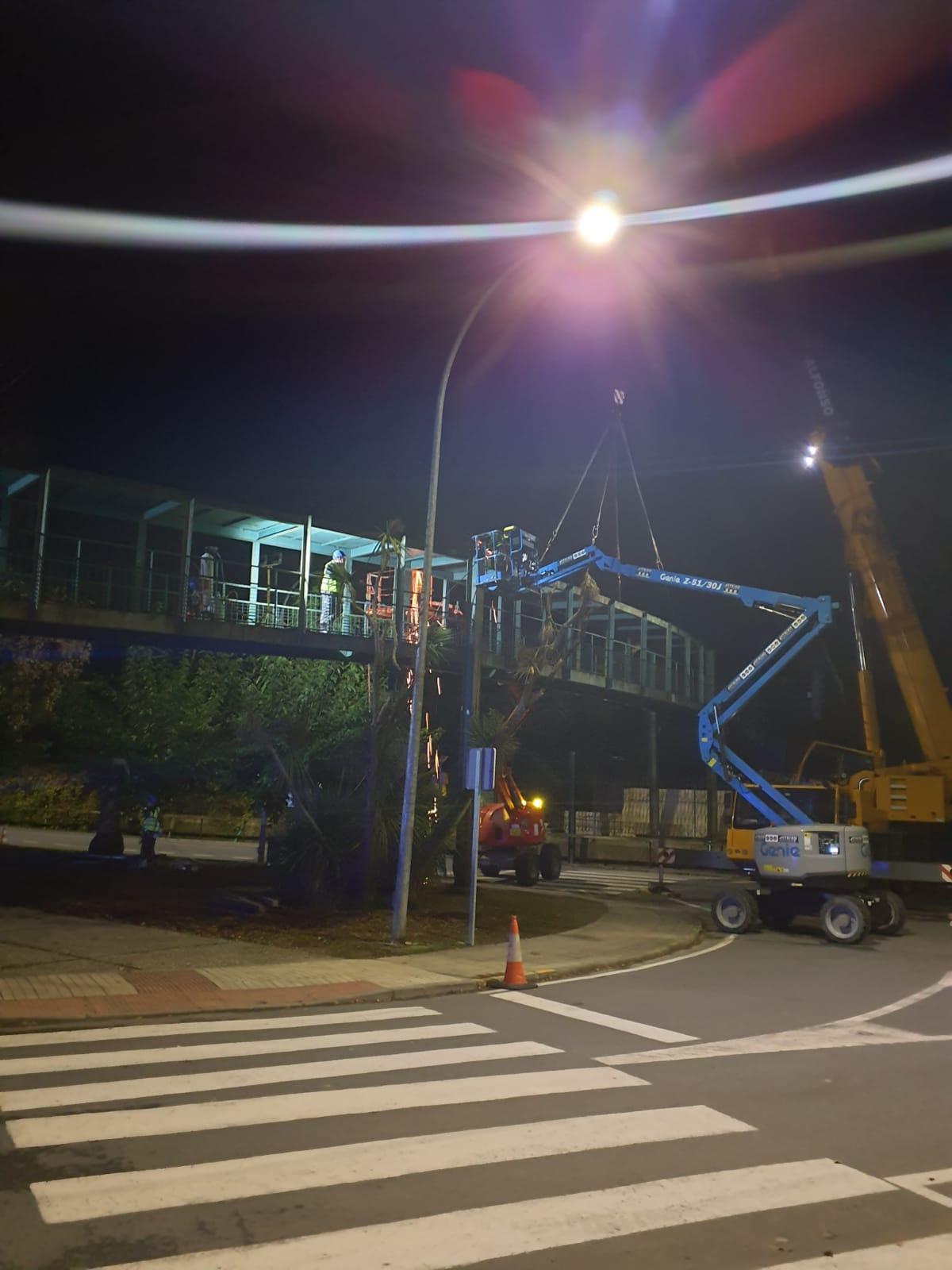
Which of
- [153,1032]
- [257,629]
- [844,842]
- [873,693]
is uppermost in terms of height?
[257,629]

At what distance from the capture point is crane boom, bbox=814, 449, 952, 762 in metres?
20.2

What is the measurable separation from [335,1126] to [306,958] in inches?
278

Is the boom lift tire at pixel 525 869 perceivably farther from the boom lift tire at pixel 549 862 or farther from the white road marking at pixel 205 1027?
the white road marking at pixel 205 1027

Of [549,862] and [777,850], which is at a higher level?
[777,850]

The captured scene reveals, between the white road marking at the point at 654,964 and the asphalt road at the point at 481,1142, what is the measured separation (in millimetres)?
2493

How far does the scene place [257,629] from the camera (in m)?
24.8

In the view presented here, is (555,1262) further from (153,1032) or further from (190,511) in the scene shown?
(190,511)

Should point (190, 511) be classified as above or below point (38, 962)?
above

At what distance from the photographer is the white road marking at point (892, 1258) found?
14.6 feet

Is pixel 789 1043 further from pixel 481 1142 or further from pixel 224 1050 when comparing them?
pixel 224 1050

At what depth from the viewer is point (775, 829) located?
17344 millimetres

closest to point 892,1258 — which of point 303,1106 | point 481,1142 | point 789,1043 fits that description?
point 481,1142

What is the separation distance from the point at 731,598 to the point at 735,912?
7856 millimetres

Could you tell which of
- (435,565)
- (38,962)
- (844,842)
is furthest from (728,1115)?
(435,565)
